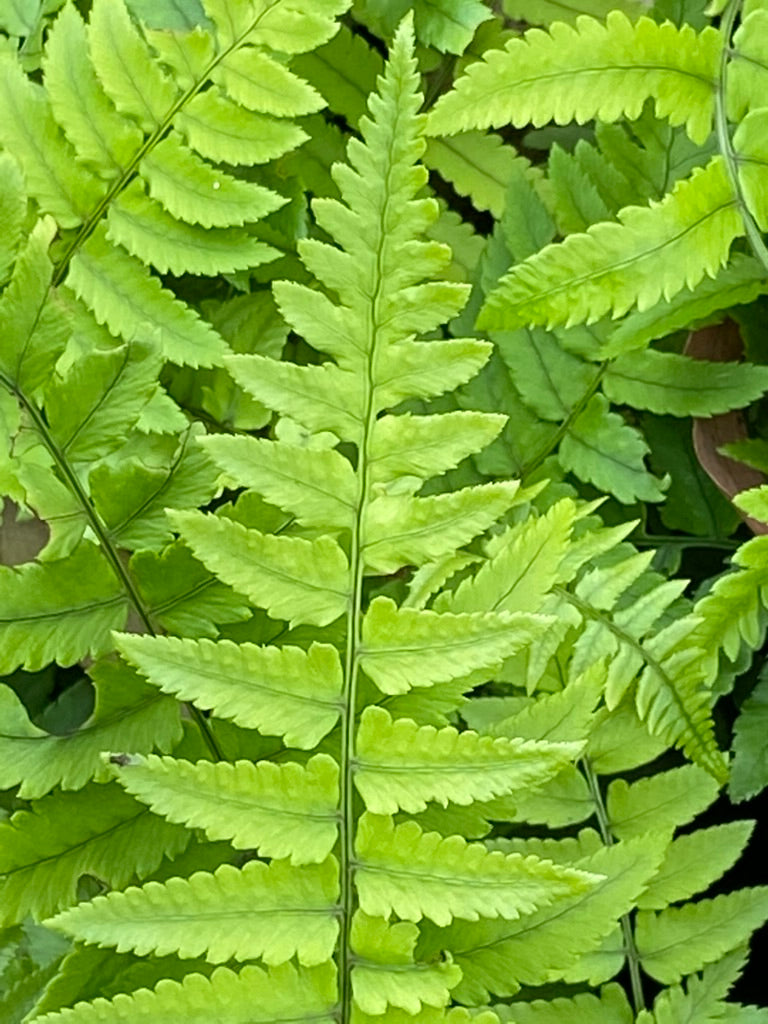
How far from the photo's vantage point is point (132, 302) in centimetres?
79

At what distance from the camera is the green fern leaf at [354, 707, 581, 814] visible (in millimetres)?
586

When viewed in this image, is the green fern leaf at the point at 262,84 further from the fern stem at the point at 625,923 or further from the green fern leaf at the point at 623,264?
the fern stem at the point at 625,923

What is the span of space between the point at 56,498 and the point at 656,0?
2.02ft

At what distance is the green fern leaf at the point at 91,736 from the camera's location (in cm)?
67

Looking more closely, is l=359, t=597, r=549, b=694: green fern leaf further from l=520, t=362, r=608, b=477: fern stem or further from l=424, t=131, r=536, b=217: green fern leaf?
l=424, t=131, r=536, b=217: green fern leaf

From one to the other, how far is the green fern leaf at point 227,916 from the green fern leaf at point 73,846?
0.27 ft

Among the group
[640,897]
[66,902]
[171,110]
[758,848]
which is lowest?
[758,848]

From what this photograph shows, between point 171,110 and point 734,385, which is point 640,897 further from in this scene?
point 171,110

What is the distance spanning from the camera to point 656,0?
2.94 feet

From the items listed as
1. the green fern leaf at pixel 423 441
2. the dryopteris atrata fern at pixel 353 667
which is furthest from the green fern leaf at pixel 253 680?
the green fern leaf at pixel 423 441

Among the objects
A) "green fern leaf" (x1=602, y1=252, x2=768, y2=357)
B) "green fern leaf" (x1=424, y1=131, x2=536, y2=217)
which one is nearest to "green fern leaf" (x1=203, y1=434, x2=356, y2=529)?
"green fern leaf" (x1=602, y1=252, x2=768, y2=357)

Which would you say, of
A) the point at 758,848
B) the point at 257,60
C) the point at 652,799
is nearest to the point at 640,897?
the point at 652,799

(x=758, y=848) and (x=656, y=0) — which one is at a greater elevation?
(x=656, y=0)

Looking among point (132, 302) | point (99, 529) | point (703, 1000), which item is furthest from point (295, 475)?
point (703, 1000)
